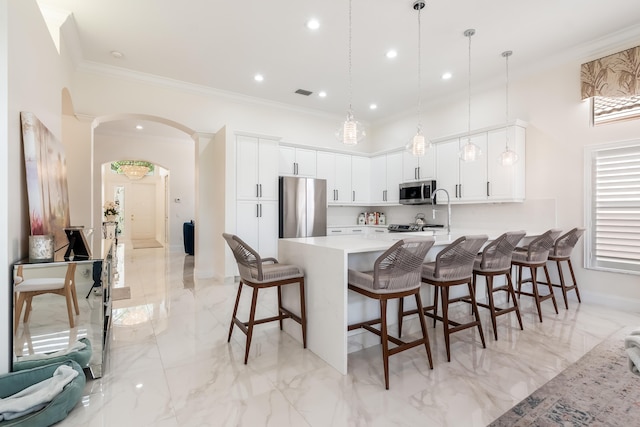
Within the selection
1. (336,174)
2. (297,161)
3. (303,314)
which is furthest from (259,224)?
(303,314)

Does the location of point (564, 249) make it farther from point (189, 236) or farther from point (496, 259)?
point (189, 236)

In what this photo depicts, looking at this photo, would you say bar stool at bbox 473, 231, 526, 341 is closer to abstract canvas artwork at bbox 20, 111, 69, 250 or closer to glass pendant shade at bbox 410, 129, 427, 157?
glass pendant shade at bbox 410, 129, 427, 157

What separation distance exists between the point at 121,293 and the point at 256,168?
255 cm

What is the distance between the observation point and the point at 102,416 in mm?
1704

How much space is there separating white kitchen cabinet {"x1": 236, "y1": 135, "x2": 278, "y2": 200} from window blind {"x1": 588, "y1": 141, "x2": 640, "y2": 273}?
14.0ft

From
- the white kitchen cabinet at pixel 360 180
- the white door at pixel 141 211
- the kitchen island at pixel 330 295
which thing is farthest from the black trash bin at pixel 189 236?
the kitchen island at pixel 330 295

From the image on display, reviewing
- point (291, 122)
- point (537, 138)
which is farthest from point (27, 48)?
point (537, 138)

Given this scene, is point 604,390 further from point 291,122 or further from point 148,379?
point 291,122

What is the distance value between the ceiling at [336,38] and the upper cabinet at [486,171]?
0.93m

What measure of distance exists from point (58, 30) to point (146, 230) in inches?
380

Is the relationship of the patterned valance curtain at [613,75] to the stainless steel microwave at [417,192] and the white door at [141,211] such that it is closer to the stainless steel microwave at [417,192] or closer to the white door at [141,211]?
the stainless steel microwave at [417,192]

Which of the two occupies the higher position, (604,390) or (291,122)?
(291,122)

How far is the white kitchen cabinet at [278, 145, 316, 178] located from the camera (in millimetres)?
5473

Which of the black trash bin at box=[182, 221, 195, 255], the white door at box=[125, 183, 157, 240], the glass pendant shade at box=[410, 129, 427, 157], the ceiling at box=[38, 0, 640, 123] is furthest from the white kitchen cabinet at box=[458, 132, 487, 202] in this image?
the white door at box=[125, 183, 157, 240]
